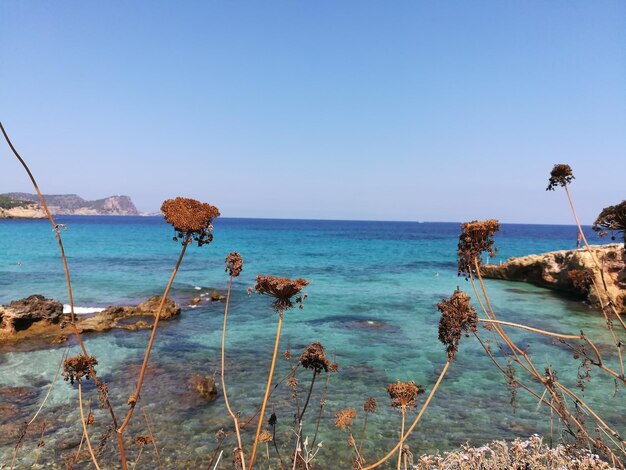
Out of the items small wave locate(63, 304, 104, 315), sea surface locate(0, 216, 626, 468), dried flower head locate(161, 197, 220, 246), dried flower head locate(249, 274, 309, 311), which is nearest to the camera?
dried flower head locate(161, 197, 220, 246)

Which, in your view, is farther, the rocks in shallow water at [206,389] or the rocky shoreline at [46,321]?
the rocky shoreline at [46,321]

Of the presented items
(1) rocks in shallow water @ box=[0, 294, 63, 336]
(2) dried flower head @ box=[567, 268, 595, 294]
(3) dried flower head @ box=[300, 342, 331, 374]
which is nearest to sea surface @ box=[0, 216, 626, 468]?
(1) rocks in shallow water @ box=[0, 294, 63, 336]

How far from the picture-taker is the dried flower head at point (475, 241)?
4102 millimetres

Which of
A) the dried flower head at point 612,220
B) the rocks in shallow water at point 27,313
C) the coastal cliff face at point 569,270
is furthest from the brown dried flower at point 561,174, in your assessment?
the rocks in shallow water at point 27,313

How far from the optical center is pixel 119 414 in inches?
408

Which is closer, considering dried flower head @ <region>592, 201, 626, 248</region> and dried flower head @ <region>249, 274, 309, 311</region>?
dried flower head @ <region>249, 274, 309, 311</region>

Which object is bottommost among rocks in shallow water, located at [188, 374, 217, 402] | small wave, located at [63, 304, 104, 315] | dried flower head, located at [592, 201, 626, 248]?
small wave, located at [63, 304, 104, 315]

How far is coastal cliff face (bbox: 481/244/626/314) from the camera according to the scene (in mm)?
22875

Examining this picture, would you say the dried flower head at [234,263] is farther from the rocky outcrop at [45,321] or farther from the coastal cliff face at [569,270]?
the coastal cliff face at [569,270]

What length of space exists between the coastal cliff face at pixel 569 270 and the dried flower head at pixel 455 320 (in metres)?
14.9

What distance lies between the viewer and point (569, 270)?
80.5 feet

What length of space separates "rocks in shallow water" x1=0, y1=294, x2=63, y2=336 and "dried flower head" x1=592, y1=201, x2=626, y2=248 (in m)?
20.4

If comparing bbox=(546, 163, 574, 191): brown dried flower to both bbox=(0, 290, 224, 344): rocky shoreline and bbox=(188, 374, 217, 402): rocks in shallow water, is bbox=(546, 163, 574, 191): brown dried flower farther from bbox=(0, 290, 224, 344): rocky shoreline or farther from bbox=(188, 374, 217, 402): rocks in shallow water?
Result: bbox=(0, 290, 224, 344): rocky shoreline

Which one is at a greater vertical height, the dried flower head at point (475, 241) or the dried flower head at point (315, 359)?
the dried flower head at point (475, 241)
